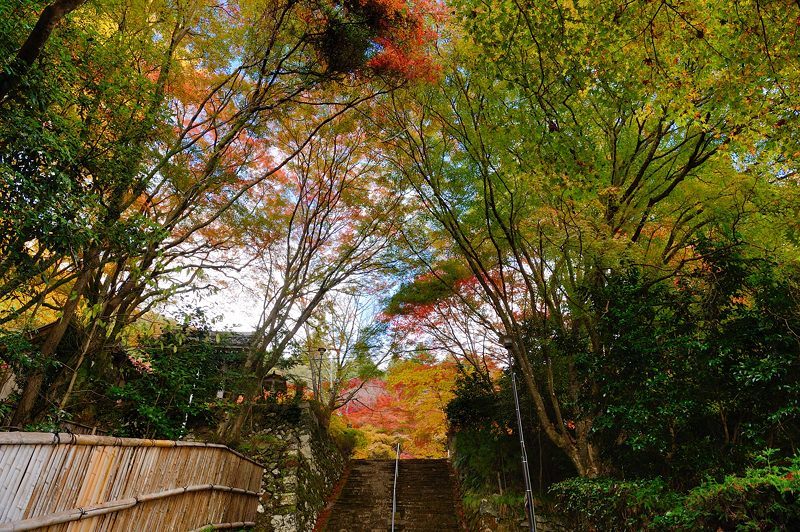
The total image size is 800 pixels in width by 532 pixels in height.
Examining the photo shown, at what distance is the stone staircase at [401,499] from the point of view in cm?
989

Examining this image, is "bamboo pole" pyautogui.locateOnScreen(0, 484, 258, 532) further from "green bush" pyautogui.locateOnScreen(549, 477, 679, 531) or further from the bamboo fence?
"green bush" pyautogui.locateOnScreen(549, 477, 679, 531)

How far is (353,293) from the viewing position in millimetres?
14898

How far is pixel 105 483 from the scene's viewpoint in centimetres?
384

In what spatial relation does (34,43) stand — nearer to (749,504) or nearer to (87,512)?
(87,512)

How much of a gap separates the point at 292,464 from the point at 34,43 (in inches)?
414

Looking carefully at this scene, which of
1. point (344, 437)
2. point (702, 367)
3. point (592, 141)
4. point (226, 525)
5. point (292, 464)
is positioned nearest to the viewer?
point (702, 367)

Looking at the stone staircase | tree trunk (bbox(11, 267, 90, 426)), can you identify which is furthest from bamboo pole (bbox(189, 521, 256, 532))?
tree trunk (bbox(11, 267, 90, 426))

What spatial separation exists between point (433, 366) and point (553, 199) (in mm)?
8675

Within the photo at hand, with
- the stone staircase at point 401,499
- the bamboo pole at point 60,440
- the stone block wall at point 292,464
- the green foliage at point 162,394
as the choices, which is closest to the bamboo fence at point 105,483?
the bamboo pole at point 60,440

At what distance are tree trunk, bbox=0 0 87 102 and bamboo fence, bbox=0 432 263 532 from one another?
117 inches

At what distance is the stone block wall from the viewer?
9680mm

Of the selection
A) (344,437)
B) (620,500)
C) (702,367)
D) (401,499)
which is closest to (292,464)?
(401,499)

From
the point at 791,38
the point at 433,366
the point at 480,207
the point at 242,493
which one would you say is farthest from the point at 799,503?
the point at 433,366

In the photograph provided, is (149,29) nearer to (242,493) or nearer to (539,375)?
(242,493)
